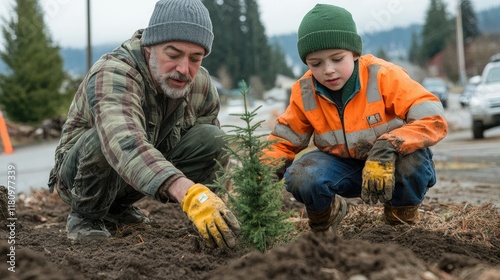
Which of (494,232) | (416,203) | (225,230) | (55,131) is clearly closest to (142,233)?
(225,230)

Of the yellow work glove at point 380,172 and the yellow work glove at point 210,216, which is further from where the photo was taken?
the yellow work glove at point 380,172

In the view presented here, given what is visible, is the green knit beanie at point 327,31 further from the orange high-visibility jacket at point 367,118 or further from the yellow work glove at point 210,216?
the yellow work glove at point 210,216

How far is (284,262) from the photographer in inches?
84.4

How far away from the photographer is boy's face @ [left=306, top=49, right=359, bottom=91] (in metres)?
3.79

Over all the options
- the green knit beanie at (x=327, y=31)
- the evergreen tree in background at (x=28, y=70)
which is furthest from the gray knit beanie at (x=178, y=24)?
the evergreen tree in background at (x=28, y=70)

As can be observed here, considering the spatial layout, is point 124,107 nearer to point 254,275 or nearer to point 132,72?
point 132,72

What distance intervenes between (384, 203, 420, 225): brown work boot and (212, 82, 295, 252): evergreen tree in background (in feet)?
3.58

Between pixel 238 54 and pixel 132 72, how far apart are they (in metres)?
32.0

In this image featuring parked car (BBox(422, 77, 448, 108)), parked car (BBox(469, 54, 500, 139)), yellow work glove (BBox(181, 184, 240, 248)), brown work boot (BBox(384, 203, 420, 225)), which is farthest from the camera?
parked car (BBox(422, 77, 448, 108))

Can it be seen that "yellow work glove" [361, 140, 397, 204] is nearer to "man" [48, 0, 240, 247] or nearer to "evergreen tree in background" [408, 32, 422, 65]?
"man" [48, 0, 240, 247]

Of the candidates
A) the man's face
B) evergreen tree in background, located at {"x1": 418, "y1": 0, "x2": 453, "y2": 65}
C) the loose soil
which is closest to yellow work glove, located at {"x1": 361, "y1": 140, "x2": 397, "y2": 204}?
the loose soil

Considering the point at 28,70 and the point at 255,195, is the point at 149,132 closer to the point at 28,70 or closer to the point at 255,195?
the point at 255,195

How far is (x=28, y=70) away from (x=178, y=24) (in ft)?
114

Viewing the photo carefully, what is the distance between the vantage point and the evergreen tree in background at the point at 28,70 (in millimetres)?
35656
